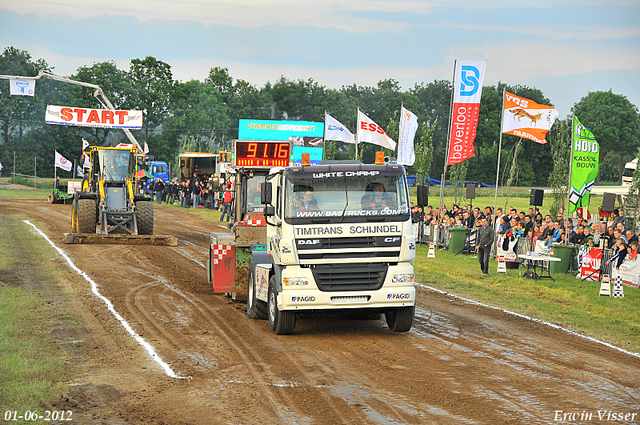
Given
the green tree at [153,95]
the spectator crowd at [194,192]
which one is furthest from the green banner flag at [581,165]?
the green tree at [153,95]

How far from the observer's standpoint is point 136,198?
24.9 metres

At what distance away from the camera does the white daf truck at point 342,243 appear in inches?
422

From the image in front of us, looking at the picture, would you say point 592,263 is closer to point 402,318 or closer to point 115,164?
point 402,318

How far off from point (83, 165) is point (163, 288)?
12134 mm

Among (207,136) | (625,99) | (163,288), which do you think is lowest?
(163,288)

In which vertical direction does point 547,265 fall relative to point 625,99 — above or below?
below

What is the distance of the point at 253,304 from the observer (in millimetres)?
12625

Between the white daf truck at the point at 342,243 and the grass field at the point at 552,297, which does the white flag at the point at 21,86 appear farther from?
the white daf truck at the point at 342,243

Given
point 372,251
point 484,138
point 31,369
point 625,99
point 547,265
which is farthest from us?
point 625,99

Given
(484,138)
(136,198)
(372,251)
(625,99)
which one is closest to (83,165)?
(136,198)

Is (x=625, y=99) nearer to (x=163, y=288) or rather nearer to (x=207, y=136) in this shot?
(x=207, y=136)

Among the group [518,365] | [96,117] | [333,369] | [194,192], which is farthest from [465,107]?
[194,192]

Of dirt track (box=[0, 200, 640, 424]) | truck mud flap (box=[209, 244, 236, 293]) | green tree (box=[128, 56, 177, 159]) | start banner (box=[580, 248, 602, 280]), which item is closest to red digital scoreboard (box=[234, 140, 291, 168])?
truck mud flap (box=[209, 244, 236, 293])

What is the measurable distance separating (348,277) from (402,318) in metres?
1.33
